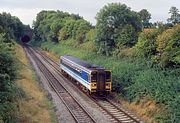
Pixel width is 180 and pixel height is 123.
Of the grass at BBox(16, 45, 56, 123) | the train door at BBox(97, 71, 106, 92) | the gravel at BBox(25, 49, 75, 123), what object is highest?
the train door at BBox(97, 71, 106, 92)

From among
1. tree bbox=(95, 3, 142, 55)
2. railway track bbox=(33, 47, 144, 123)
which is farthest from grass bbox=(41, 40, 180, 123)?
tree bbox=(95, 3, 142, 55)

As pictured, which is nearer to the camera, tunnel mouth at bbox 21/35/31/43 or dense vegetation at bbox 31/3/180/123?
dense vegetation at bbox 31/3/180/123

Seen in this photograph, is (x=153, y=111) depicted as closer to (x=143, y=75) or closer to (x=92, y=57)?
(x=143, y=75)

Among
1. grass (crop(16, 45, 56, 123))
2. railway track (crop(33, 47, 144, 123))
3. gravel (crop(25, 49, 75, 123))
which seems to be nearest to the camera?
grass (crop(16, 45, 56, 123))

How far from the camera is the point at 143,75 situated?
27.7 meters

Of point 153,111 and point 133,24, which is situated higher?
point 133,24

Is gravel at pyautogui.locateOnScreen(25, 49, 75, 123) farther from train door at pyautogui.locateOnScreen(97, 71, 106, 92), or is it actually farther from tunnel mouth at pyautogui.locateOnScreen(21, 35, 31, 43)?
tunnel mouth at pyautogui.locateOnScreen(21, 35, 31, 43)

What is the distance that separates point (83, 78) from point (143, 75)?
6.38 meters

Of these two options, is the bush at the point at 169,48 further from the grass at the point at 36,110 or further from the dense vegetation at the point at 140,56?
the grass at the point at 36,110

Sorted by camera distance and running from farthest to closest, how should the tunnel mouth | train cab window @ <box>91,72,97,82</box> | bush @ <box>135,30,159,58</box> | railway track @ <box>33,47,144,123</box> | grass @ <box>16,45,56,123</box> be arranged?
the tunnel mouth < bush @ <box>135,30,159,58</box> < train cab window @ <box>91,72,97,82</box> < railway track @ <box>33,47,144,123</box> < grass @ <box>16,45,56,123</box>

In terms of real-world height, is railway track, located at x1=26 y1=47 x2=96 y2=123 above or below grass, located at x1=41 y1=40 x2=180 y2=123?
below

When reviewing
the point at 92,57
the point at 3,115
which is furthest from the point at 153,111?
the point at 92,57

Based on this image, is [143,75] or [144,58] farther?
[144,58]

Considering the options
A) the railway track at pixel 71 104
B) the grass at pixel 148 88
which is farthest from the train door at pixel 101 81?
the railway track at pixel 71 104
